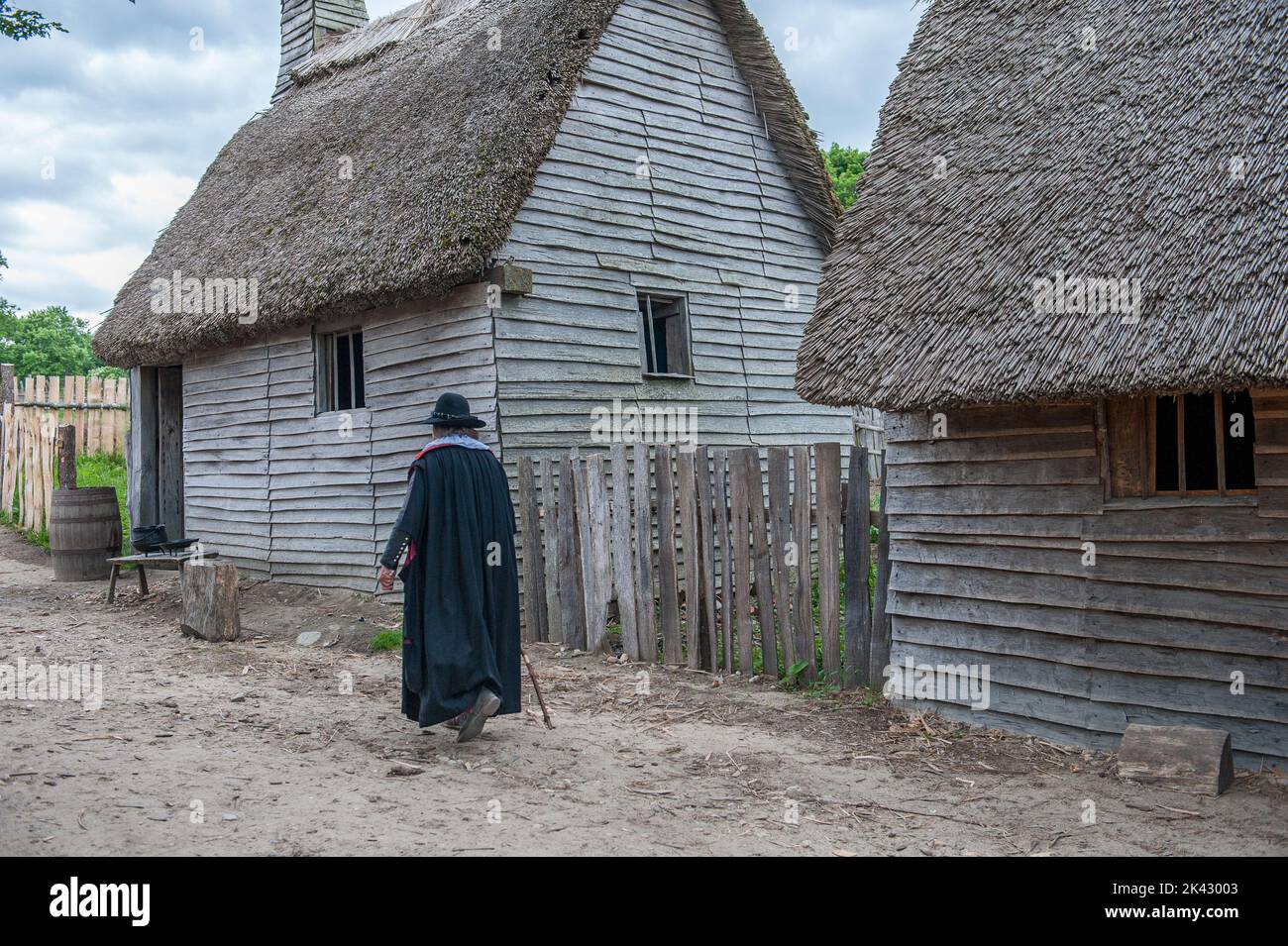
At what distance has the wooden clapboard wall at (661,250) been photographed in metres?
9.60

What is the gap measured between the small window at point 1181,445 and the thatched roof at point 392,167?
17.3ft

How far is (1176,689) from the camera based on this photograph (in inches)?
208

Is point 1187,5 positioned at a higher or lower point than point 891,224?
higher

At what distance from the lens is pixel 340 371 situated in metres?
10.9

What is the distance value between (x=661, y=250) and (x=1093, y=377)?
630 centimetres

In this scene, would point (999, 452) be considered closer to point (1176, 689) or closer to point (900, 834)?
point (1176, 689)

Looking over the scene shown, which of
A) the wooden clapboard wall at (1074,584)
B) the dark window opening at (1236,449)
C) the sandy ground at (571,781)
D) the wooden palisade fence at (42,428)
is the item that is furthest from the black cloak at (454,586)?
the wooden palisade fence at (42,428)

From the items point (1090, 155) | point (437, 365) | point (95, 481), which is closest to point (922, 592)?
point (1090, 155)

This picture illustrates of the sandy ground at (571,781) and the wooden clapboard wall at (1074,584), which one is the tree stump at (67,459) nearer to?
the sandy ground at (571,781)

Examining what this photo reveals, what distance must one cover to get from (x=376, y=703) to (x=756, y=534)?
272 cm

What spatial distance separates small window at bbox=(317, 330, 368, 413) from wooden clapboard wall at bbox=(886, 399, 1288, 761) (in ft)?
19.8

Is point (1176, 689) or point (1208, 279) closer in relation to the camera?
point (1208, 279)

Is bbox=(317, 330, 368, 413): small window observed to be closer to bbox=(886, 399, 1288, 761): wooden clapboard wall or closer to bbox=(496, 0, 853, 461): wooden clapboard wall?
bbox=(496, 0, 853, 461): wooden clapboard wall

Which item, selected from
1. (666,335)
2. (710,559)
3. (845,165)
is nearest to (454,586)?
(710,559)
